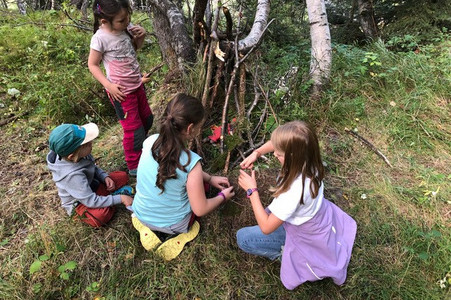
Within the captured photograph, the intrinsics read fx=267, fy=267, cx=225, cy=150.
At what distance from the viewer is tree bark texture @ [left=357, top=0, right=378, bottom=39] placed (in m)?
4.96

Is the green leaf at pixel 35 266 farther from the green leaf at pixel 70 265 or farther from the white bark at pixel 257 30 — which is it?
the white bark at pixel 257 30

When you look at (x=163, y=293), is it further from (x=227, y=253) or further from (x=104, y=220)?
(x=104, y=220)

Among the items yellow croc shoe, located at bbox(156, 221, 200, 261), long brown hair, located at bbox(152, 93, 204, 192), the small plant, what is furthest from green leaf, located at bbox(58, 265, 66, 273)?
the small plant

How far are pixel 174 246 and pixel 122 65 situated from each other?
1748 millimetres

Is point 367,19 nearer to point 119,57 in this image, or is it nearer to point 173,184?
point 119,57

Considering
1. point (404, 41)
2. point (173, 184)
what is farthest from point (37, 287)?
point (404, 41)

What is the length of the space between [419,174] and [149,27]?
5794mm

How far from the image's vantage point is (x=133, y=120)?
2.75m

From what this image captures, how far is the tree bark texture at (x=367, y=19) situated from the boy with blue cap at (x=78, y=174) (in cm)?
512

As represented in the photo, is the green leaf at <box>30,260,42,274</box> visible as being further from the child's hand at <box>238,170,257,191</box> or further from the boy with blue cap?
the child's hand at <box>238,170,257,191</box>

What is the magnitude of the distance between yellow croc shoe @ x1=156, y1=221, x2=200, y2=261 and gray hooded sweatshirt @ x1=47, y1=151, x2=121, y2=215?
61 cm

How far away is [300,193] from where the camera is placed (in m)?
1.68

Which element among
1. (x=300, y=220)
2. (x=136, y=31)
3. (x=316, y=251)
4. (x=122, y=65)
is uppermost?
(x=136, y=31)

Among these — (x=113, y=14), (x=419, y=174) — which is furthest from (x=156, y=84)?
(x=419, y=174)
